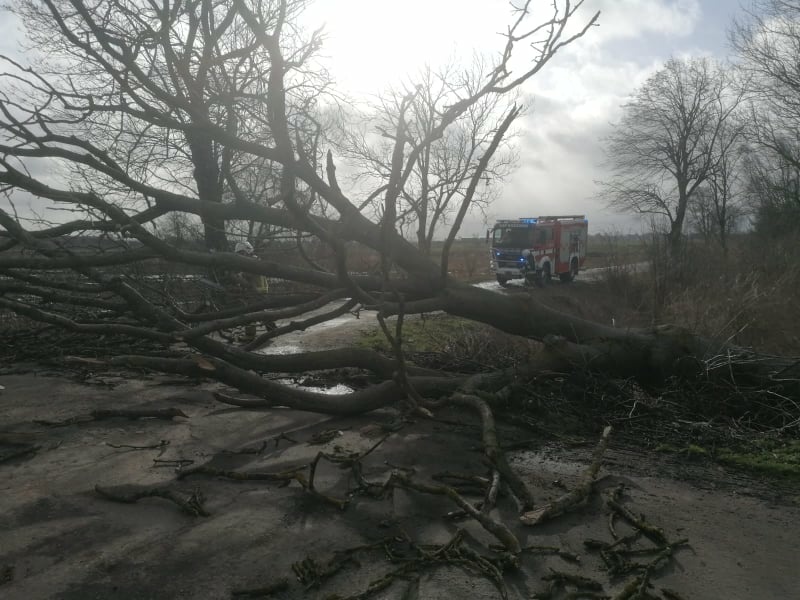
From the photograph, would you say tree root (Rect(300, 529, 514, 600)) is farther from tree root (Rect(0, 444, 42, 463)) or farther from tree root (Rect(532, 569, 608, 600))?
tree root (Rect(0, 444, 42, 463))

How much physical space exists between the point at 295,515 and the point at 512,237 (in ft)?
82.0

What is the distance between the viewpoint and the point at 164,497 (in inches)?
154

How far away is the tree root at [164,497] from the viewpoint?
12.3 feet

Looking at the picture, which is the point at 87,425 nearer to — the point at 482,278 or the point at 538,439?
the point at 538,439

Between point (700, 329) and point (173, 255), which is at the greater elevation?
point (173, 255)

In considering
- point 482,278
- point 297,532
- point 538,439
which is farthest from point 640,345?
point 482,278

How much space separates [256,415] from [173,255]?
65.5 inches

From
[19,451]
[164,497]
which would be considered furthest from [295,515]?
[19,451]

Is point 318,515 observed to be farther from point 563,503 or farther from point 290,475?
point 563,503

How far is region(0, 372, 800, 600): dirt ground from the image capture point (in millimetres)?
3035

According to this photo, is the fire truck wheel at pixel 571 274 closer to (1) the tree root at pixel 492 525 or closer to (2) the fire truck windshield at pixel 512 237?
(2) the fire truck windshield at pixel 512 237

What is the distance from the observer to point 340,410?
226 inches

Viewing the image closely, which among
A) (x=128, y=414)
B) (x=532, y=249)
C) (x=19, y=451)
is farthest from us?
(x=532, y=249)

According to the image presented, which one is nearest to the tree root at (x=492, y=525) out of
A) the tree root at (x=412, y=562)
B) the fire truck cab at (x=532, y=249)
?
the tree root at (x=412, y=562)
